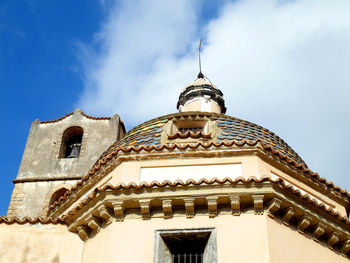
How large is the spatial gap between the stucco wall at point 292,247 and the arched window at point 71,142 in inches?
450

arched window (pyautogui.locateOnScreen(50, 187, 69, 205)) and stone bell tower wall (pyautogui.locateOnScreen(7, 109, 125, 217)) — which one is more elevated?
stone bell tower wall (pyautogui.locateOnScreen(7, 109, 125, 217))

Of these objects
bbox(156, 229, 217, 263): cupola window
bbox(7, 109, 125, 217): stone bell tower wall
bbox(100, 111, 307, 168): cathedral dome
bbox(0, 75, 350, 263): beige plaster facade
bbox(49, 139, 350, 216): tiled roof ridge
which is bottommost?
bbox(156, 229, 217, 263): cupola window

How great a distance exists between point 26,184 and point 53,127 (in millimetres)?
2974

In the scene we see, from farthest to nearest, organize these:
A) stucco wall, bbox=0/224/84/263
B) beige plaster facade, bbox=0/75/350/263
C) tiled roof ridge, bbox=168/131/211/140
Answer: tiled roof ridge, bbox=168/131/211/140 < stucco wall, bbox=0/224/84/263 < beige plaster facade, bbox=0/75/350/263

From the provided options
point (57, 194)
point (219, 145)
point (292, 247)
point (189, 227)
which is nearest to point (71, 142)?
point (57, 194)

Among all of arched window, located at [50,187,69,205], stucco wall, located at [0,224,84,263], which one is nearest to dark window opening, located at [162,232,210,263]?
stucco wall, located at [0,224,84,263]

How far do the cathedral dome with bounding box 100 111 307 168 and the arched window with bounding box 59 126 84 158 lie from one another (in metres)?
6.07

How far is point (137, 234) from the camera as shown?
10141 mm

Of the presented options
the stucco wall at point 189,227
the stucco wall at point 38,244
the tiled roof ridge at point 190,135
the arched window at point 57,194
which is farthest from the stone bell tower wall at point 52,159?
the stucco wall at point 189,227

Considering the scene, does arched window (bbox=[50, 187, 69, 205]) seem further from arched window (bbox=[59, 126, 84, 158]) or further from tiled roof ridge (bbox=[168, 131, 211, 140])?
tiled roof ridge (bbox=[168, 131, 211, 140])

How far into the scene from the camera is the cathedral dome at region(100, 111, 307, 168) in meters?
13.3

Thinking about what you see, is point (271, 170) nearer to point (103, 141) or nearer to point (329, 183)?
point (329, 183)

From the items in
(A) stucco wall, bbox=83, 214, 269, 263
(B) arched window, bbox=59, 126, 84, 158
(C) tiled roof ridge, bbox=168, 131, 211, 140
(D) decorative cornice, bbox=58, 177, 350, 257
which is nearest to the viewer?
(A) stucco wall, bbox=83, 214, 269, 263

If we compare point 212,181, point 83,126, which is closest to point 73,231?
point 212,181
